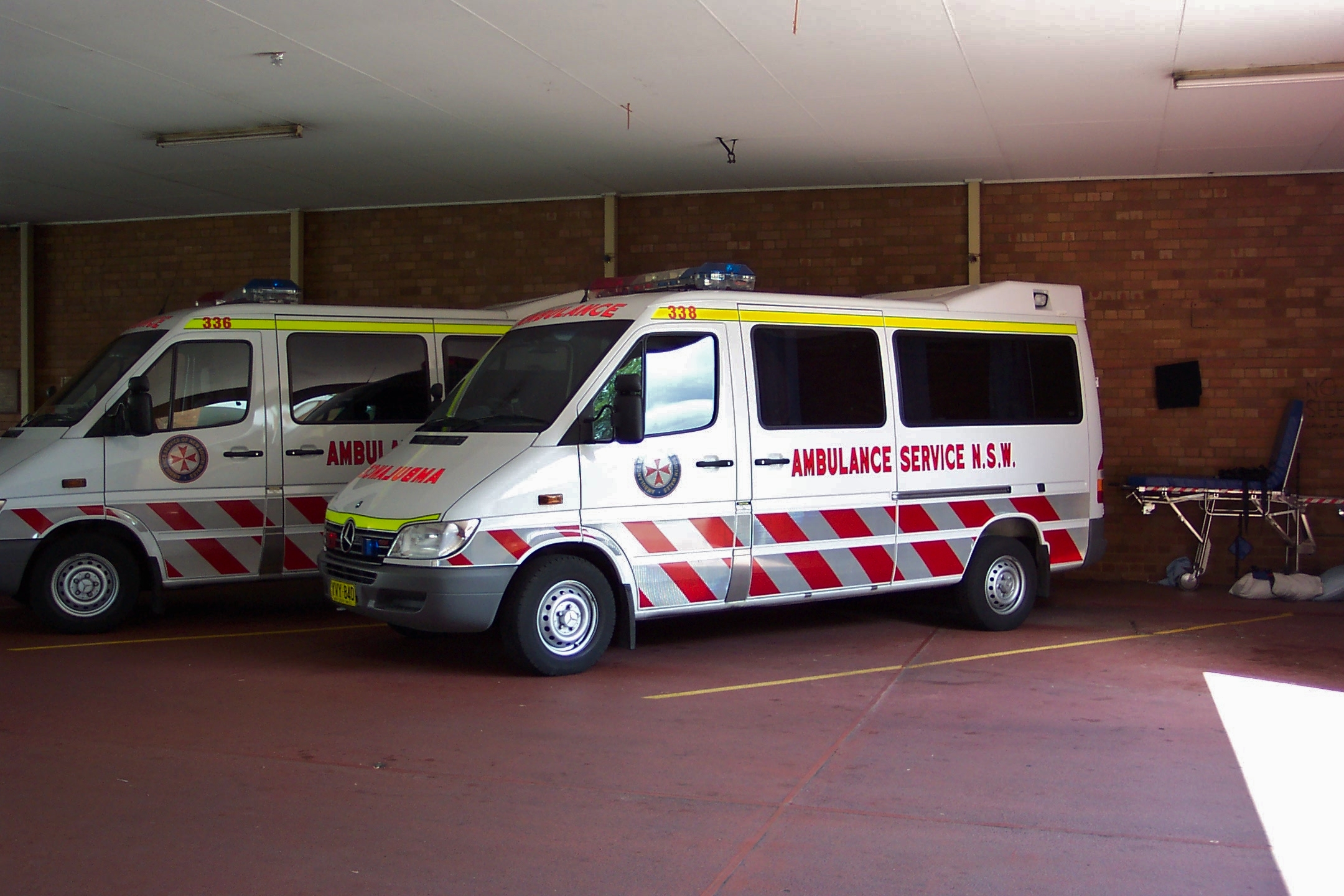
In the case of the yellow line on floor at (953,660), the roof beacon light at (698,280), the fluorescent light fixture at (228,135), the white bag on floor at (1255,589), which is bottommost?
the yellow line on floor at (953,660)

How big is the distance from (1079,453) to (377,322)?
531cm

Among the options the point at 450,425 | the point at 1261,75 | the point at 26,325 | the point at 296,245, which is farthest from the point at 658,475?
the point at 26,325

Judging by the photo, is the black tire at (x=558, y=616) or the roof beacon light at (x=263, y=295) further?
the roof beacon light at (x=263, y=295)

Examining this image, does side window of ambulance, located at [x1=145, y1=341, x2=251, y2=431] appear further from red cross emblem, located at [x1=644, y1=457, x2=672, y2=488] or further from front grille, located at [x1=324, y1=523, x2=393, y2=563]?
red cross emblem, located at [x1=644, y1=457, x2=672, y2=488]

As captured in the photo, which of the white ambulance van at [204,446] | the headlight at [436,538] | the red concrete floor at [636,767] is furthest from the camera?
the white ambulance van at [204,446]

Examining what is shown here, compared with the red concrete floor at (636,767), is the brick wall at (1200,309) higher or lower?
higher

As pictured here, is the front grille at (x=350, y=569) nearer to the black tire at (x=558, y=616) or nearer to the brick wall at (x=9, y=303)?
the black tire at (x=558, y=616)

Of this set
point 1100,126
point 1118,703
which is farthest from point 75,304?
point 1118,703

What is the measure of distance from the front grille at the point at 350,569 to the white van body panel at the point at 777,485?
14 millimetres

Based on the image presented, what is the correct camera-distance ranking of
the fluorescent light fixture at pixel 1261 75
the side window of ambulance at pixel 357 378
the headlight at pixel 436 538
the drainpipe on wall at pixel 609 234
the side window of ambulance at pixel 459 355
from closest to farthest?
the headlight at pixel 436 538 < the fluorescent light fixture at pixel 1261 75 < the side window of ambulance at pixel 357 378 < the side window of ambulance at pixel 459 355 < the drainpipe on wall at pixel 609 234

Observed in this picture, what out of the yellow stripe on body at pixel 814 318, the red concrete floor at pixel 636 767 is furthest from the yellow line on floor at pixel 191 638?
the yellow stripe on body at pixel 814 318

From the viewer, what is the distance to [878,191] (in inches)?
452

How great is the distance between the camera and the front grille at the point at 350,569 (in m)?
6.70

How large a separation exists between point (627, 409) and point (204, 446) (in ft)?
11.2
